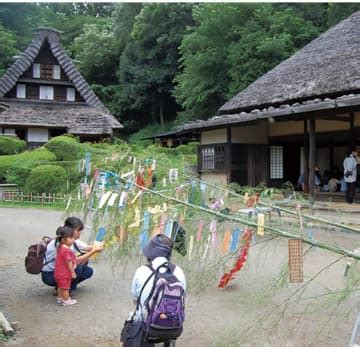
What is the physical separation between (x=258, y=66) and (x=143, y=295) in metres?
20.3

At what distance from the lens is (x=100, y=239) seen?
5.45 m

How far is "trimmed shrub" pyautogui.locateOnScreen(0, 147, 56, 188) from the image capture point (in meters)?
16.7

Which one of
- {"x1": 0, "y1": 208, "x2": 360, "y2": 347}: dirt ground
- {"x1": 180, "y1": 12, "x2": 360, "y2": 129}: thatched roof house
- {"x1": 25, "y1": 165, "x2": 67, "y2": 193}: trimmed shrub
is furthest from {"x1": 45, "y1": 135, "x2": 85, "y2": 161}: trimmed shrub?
{"x1": 0, "y1": 208, "x2": 360, "y2": 347}: dirt ground

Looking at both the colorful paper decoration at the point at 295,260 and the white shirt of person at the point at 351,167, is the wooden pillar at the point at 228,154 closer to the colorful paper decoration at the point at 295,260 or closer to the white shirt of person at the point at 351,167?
the white shirt of person at the point at 351,167

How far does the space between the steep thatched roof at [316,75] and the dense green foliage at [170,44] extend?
19.7ft

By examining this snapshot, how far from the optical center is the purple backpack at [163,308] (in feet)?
10.4

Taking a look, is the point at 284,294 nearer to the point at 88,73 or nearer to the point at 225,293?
the point at 225,293

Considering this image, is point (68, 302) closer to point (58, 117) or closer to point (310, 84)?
point (310, 84)

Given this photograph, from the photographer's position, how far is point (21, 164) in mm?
17078

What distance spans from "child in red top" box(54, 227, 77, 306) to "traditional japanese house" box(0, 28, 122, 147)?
68.0ft

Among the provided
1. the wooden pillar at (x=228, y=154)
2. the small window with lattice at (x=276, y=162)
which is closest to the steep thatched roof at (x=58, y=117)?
the small window with lattice at (x=276, y=162)

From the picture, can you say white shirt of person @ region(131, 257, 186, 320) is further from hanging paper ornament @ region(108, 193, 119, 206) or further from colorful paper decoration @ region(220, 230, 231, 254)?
hanging paper ornament @ region(108, 193, 119, 206)

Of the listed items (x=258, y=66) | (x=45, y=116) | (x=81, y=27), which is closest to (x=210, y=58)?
(x=258, y=66)

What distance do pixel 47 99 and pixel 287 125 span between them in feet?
59.2
